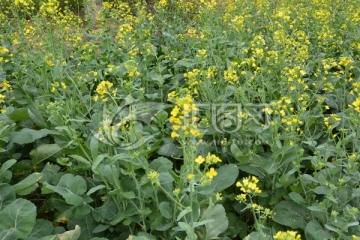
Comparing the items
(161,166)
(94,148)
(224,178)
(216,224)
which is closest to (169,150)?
(161,166)

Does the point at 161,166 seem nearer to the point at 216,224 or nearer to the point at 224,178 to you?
the point at 224,178

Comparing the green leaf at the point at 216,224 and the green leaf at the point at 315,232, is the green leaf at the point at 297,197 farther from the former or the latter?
the green leaf at the point at 216,224

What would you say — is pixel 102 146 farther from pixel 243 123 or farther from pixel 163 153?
pixel 243 123

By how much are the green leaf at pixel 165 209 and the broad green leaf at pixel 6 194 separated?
0.86 meters

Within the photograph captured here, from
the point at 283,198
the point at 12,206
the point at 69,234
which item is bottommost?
the point at 283,198

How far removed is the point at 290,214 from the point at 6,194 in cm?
169

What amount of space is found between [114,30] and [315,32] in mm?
2588

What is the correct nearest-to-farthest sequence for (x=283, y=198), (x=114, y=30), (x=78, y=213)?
(x=78, y=213)
(x=283, y=198)
(x=114, y=30)

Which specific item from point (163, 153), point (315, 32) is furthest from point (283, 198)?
point (315, 32)

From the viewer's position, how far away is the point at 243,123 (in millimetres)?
2926

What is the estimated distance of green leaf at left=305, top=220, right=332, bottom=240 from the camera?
2.23 m

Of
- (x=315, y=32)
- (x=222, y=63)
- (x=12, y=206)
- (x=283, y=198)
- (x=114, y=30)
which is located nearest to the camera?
(x=12, y=206)

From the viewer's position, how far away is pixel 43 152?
290 centimetres

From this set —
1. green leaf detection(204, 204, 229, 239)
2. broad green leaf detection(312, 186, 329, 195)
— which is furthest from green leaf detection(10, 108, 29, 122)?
broad green leaf detection(312, 186, 329, 195)
